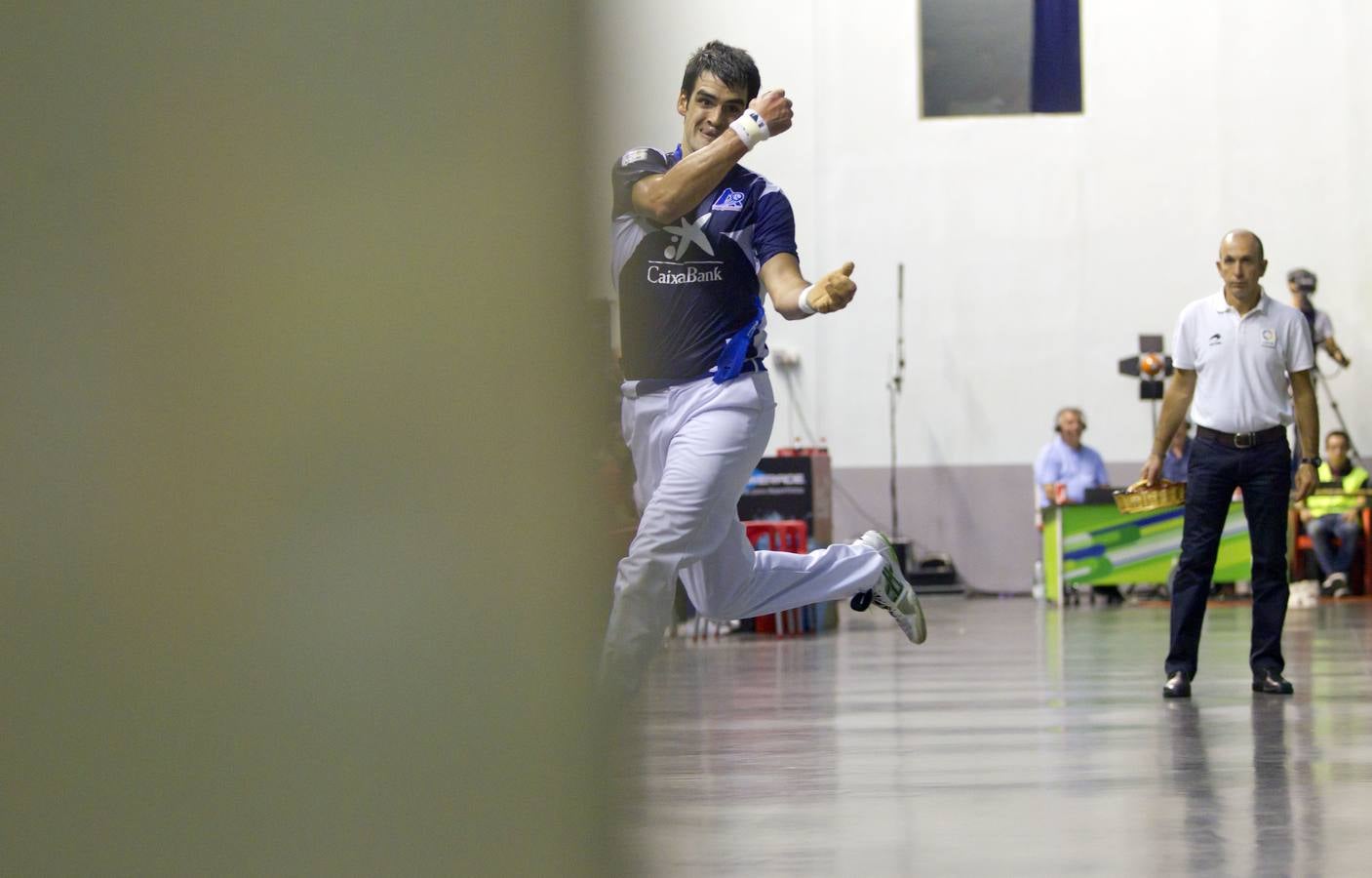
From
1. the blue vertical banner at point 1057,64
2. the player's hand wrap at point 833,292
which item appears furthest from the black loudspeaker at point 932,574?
the player's hand wrap at point 833,292

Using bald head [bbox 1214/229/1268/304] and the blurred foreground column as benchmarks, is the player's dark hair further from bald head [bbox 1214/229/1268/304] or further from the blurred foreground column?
the blurred foreground column

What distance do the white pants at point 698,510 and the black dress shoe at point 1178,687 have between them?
1.76 meters

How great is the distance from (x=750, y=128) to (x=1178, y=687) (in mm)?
2830

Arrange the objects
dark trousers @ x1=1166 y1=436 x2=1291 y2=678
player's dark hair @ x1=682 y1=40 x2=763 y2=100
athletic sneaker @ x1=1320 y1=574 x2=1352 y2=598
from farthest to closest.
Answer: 1. athletic sneaker @ x1=1320 y1=574 x2=1352 y2=598
2. dark trousers @ x1=1166 y1=436 x2=1291 y2=678
3. player's dark hair @ x1=682 y1=40 x2=763 y2=100

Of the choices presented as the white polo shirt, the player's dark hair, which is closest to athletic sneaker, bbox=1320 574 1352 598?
the white polo shirt

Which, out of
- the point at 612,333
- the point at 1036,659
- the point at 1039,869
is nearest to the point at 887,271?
the point at 1036,659

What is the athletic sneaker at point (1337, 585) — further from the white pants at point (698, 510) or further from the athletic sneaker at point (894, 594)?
the white pants at point (698, 510)

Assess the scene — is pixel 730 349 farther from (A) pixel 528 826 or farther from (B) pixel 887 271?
(B) pixel 887 271

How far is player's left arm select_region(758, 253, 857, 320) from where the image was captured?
3.84m

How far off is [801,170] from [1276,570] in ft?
38.2

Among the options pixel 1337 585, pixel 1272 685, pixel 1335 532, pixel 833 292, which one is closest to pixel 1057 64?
pixel 1335 532

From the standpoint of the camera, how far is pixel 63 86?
1.00m

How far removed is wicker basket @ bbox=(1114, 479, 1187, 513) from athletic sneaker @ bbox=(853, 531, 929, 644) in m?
1.48

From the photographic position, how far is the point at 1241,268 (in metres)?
6.21
